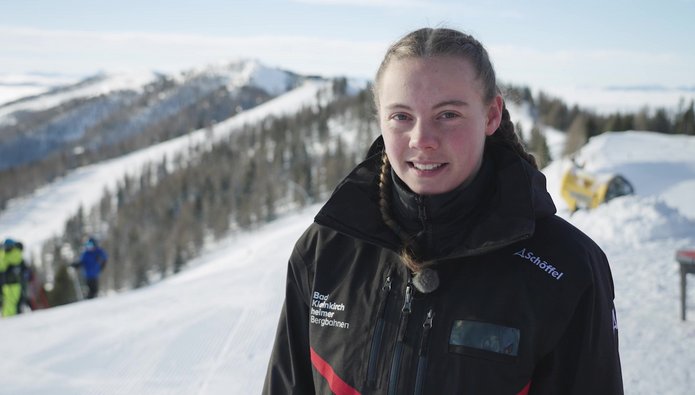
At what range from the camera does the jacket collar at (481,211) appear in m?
1.73

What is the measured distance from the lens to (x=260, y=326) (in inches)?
260

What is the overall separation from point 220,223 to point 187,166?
31588 mm

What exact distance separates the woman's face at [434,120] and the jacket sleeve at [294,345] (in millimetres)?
624

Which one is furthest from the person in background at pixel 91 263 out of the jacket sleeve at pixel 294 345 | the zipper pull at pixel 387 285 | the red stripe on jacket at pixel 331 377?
the zipper pull at pixel 387 285

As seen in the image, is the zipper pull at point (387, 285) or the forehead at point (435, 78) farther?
the zipper pull at point (387, 285)

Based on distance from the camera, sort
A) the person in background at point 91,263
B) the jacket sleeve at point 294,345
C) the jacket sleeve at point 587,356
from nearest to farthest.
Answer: the jacket sleeve at point 587,356 → the jacket sleeve at point 294,345 → the person in background at point 91,263

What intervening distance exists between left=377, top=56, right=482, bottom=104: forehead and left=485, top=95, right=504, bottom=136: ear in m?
0.16

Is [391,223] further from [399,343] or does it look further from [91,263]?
[91,263]

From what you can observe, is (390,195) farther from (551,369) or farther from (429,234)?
(551,369)

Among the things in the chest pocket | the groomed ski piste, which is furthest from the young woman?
the groomed ski piste

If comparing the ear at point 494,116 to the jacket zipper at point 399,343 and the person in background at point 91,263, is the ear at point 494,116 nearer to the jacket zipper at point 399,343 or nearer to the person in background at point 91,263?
the jacket zipper at point 399,343

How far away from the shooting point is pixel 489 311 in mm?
1722

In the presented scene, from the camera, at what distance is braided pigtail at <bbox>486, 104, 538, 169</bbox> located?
2029 mm

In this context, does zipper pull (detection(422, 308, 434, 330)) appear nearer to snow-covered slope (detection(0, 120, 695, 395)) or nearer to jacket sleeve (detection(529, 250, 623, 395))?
jacket sleeve (detection(529, 250, 623, 395))
